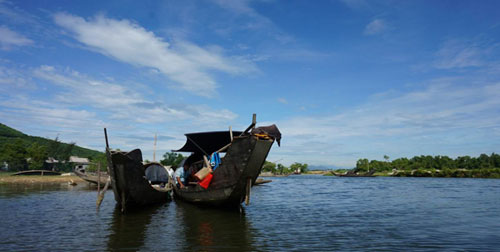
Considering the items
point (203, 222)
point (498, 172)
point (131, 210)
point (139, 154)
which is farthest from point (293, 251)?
point (498, 172)

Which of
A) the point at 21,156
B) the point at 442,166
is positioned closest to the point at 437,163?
the point at 442,166

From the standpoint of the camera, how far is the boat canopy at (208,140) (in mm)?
15065

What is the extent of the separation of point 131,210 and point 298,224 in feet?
23.5

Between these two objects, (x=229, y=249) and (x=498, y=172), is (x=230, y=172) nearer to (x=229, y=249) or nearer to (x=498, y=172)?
(x=229, y=249)

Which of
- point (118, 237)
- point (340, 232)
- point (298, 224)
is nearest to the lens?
point (118, 237)

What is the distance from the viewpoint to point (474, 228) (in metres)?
9.00

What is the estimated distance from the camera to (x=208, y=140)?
1563 cm

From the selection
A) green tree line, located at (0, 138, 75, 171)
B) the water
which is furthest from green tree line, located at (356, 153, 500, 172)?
green tree line, located at (0, 138, 75, 171)

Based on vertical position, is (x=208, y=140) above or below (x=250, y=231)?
above

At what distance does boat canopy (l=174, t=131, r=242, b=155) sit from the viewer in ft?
49.4

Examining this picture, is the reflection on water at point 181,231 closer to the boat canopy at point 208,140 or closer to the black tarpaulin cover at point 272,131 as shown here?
the black tarpaulin cover at point 272,131

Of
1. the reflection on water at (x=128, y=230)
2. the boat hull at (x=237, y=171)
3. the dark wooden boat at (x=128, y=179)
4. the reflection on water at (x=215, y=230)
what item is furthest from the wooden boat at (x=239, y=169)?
the reflection on water at (x=128, y=230)

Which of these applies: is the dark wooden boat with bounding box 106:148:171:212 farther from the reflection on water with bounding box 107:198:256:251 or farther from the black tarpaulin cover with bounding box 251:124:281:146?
the black tarpaulin cover with bounding box 251:124:281:146

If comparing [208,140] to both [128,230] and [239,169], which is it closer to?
[239,169]
